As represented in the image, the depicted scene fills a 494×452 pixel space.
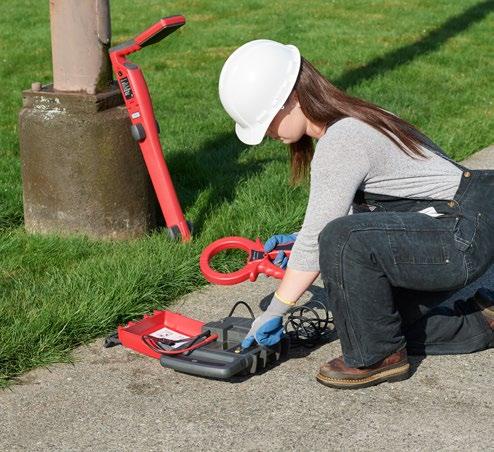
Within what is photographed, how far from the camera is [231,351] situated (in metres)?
3.54

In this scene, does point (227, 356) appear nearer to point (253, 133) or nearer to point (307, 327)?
point (307, 327)

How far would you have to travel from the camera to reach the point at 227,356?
3.48 meters

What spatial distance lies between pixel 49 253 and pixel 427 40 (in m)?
6.79

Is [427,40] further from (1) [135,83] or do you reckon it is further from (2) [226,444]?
(2) [226,444]

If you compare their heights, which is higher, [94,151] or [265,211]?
[94,151]

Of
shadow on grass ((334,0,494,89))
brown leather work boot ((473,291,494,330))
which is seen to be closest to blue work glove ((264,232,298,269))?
brown leather work boot ((473,291,494,330))

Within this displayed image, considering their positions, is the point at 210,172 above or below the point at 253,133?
below

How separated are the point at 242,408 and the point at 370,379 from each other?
465mm

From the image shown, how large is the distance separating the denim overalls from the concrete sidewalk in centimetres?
21

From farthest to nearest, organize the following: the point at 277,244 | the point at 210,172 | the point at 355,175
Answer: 1. the point at 210,172
2. the point at 277,244
3. the point at 355,175

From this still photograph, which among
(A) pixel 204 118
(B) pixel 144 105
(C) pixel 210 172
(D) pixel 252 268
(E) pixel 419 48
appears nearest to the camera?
(D) pixel 252 268

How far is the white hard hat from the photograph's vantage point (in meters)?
3.35

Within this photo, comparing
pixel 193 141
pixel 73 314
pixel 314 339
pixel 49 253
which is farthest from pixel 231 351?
pixel 193 141

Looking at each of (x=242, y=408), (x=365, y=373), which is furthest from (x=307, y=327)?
(x=242, y=408)
